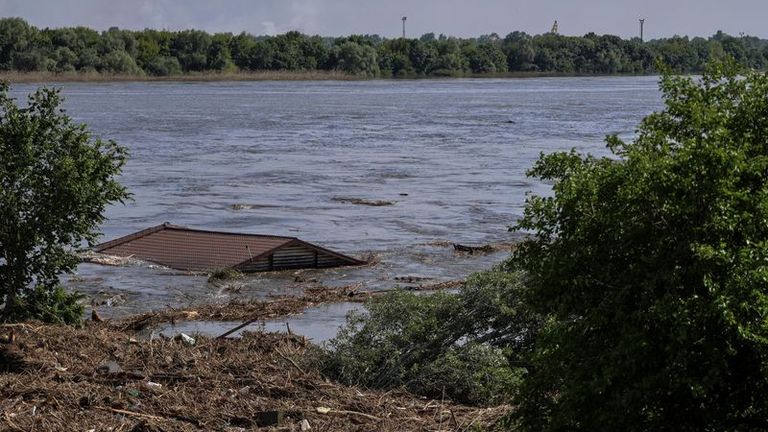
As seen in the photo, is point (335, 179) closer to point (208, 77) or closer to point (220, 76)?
point (220, 76)

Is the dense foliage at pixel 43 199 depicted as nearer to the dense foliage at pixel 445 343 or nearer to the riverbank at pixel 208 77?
the dense foliage at pixel 445 343

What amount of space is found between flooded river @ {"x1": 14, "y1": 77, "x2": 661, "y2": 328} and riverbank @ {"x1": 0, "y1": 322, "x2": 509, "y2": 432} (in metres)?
4.11

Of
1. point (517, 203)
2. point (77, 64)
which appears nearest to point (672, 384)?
point (517, 203)

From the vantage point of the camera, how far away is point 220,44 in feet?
445

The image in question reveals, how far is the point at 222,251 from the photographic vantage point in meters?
17.9

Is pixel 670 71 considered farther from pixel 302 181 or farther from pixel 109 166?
pixel 302 181

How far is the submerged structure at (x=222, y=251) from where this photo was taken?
17.3 metres

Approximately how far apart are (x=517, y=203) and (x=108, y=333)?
15.6 meters

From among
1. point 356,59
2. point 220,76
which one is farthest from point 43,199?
point 356,59

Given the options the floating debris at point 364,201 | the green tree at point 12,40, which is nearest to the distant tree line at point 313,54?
the green tree at point 12,40

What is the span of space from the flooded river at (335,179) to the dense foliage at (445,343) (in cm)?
511

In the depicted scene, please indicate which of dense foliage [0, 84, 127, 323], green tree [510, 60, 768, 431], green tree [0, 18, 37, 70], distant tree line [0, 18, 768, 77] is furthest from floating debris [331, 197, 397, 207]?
green tree [0, 18, 37, 70]

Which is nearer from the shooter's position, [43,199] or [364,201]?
[43,199]

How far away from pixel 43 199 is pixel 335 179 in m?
20.2
